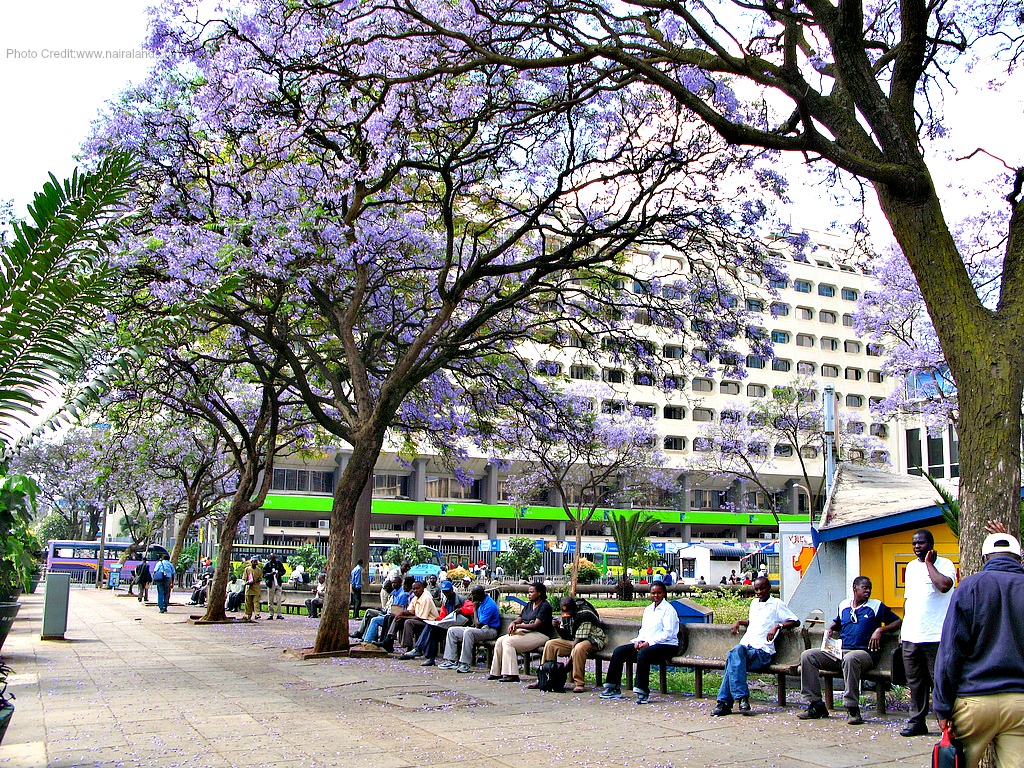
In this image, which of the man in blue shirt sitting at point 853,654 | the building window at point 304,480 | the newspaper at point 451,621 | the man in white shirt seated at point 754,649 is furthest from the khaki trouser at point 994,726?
the building window at point 304,480

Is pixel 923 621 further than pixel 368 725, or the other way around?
pixel 368 725

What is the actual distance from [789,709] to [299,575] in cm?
2547

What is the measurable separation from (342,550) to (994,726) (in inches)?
446

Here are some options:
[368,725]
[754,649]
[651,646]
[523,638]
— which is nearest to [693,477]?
[523,638]

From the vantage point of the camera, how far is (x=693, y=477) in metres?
69.8

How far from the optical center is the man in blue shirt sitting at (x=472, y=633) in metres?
13.0

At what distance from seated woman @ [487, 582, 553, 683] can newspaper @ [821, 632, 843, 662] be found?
343 cm

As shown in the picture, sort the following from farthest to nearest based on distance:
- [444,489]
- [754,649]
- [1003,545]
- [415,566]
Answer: [444,489], [415,566], [754,649], [1003,545]

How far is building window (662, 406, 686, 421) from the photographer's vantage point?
67375mm

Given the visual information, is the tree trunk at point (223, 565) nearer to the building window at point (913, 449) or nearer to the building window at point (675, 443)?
the building window at point (913, 449)

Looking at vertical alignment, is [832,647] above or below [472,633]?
above

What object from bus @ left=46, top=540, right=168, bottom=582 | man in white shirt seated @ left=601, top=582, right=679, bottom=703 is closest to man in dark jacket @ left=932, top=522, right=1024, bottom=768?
man in white shirt seated @ left=601, top=582, right=679, bottom=703

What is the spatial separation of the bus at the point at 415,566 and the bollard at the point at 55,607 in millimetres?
13375

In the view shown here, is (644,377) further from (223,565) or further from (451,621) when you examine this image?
(223,565)
